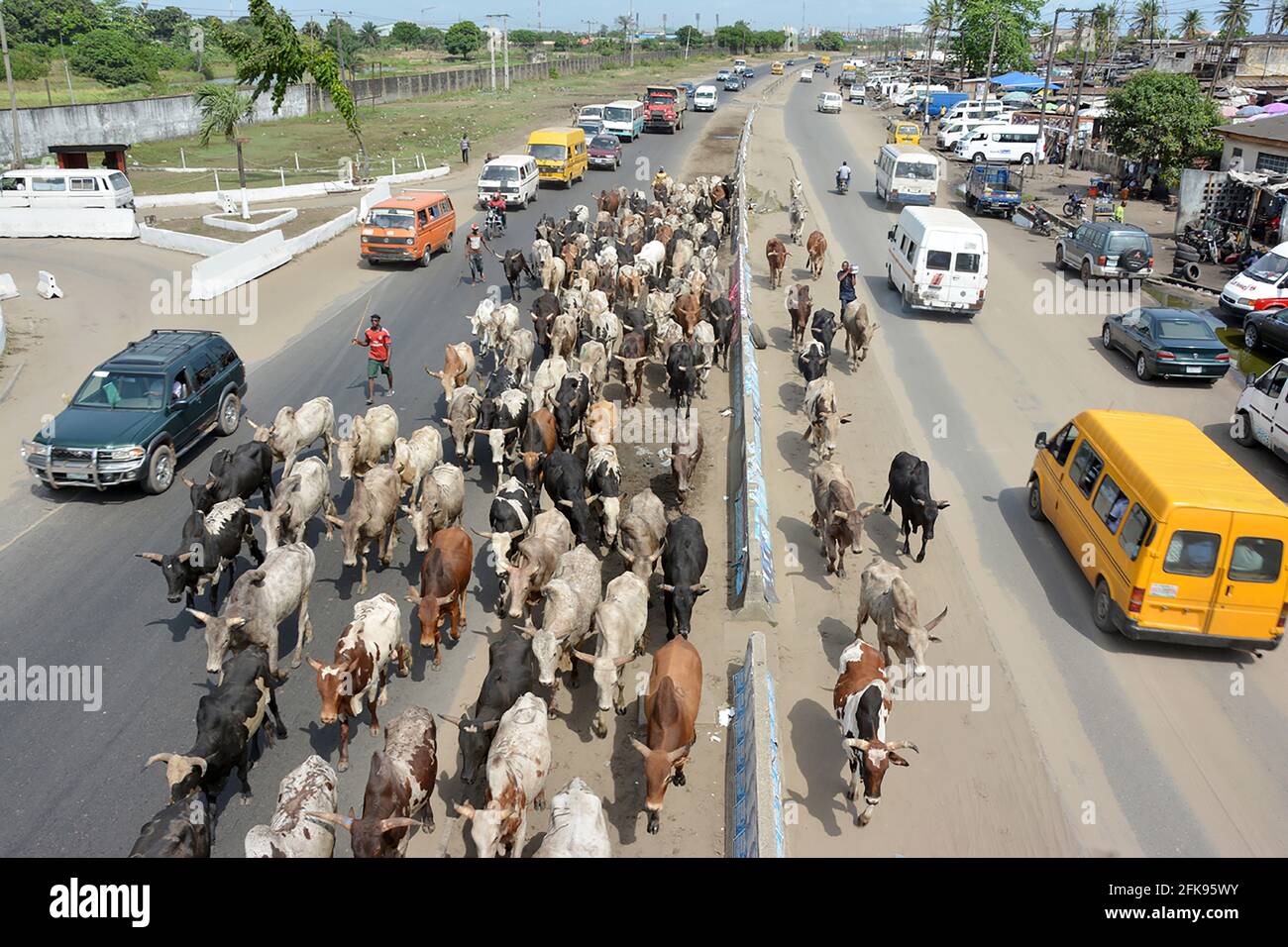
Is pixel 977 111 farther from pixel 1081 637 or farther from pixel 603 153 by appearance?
pixel 1081 637

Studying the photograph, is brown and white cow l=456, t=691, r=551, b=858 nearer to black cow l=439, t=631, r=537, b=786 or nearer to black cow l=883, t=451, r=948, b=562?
black cow l=439, t=631, r=537, b=786

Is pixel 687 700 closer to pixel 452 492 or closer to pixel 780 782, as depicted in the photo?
pixel 780 782

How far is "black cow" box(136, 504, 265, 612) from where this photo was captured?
12086mm

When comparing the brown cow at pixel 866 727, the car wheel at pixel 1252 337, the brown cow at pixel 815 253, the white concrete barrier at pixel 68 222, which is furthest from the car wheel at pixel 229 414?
the car wheel at pixel 1252 337

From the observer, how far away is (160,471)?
15773 millimetres

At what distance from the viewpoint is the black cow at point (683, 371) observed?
19.2 metres

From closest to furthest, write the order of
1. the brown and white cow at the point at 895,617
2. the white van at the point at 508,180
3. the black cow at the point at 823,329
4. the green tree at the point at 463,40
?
1. the brown and white cow at the point at 895,617
2. the black cow at the point at 823,329
3. the white van at the point at 508,180
4. the green tree at the point at 463,40

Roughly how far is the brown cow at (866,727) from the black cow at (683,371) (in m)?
9.69

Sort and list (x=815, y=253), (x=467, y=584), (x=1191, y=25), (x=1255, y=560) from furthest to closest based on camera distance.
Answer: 1. (x=1191, y=25)
2. (x=815, y=253)
3. (x=467, y=584)
4. (x=1255, y=560)

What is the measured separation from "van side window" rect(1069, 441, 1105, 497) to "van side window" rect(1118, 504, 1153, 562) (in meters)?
1.34

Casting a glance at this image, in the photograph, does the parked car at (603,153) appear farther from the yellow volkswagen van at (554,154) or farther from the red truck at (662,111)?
the red truck at (662,111)

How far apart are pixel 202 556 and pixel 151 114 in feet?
186

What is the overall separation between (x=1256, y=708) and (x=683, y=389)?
37.5ft

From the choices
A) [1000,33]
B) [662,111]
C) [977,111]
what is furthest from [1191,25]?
[662,111]
